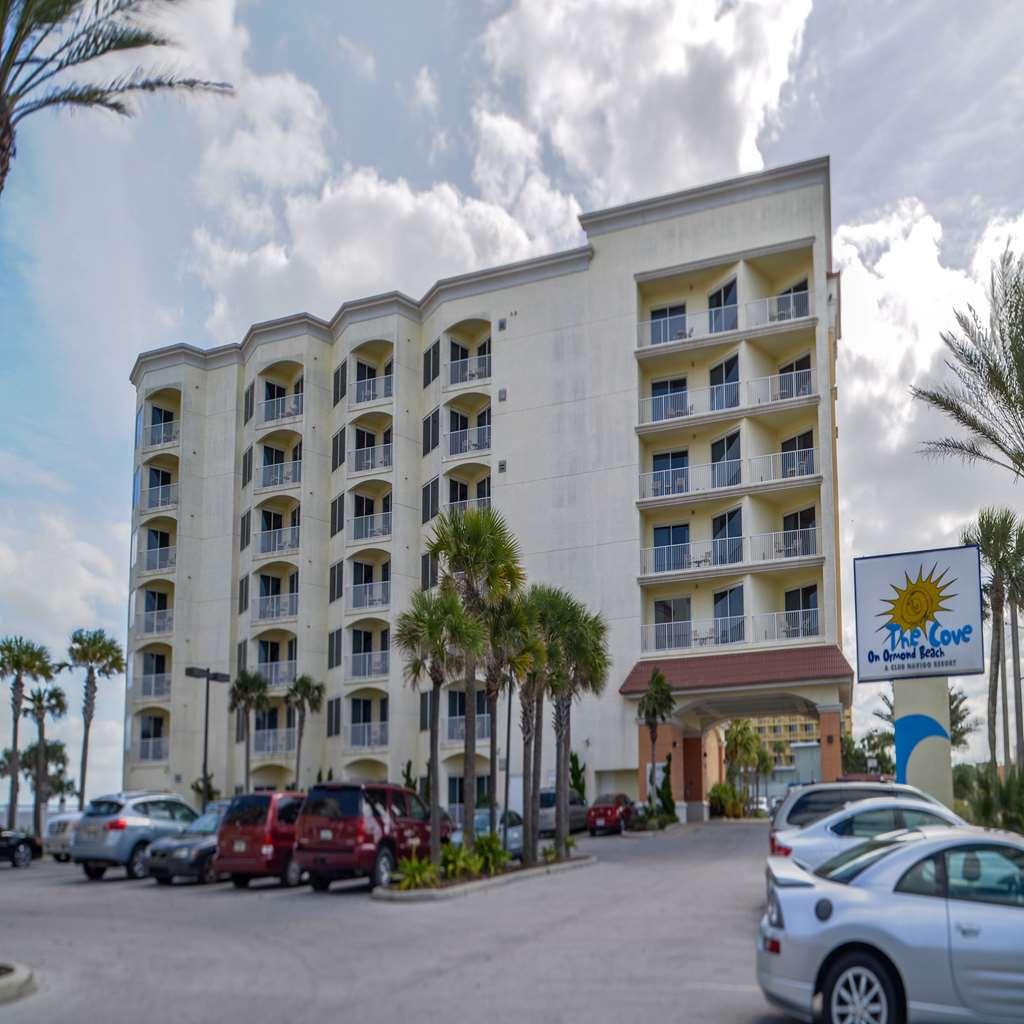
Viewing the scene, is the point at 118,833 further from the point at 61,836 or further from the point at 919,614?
the point at 919,614

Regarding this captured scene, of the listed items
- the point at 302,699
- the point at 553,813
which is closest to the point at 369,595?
the point at 302,699

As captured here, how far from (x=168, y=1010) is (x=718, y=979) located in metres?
5.02

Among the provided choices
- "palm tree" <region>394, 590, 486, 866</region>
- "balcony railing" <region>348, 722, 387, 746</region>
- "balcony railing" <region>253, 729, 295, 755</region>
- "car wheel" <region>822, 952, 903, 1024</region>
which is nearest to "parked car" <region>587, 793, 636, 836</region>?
"balcony railing" <region>348, 722, 387, 746</region>

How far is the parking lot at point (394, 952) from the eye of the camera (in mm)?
11359

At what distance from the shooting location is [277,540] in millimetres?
59438

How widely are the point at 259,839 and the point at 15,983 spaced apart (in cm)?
1157

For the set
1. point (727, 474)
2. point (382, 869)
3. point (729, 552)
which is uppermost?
point (727, 474)

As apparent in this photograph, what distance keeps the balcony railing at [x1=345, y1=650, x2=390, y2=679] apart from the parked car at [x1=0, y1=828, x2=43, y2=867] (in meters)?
23.5

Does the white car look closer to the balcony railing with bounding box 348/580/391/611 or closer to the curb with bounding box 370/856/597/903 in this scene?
the curb with bounding box 370/856/597/903

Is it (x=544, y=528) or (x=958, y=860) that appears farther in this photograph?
(x=544, y=528)

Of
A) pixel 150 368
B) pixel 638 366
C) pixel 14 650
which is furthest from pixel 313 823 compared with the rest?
pixel 150 368

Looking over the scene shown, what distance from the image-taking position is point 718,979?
12.4 m

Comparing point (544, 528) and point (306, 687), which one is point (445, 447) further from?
point (306, 687)

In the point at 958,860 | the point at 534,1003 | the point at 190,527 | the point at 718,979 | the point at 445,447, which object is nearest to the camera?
the point at 958,860
